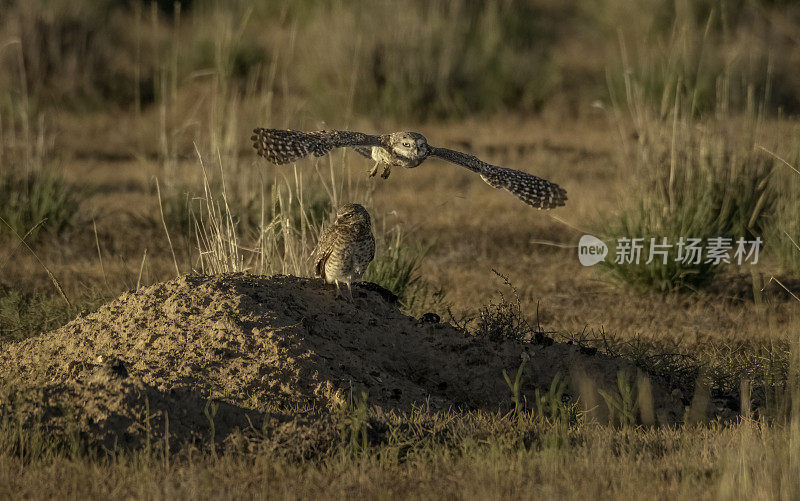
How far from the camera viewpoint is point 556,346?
21.7 feet

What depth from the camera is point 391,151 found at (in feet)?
19.3

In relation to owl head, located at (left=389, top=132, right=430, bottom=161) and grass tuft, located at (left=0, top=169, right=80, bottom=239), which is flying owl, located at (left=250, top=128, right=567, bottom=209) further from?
grass tuft, located at (left=0, top=169, right=80, bottom=239)

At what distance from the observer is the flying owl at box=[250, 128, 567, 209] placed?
559cm

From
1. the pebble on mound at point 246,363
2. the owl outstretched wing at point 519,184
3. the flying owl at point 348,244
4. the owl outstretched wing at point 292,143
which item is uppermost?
the owl outstretched wing at point 292,143

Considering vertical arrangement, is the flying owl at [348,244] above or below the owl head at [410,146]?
below

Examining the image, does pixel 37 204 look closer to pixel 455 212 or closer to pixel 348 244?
pixel 455 212

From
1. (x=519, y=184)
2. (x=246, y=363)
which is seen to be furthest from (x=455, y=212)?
(x=246, y=363)

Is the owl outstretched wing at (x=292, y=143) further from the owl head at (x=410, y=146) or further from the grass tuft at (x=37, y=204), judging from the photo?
the grass tuft at (x=37, y=204)

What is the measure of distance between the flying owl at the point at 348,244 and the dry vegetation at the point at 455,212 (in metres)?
0.82

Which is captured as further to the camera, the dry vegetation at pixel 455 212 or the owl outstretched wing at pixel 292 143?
A: the owl outstretched wing at pixel 292 143

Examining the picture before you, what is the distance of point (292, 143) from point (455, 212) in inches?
251

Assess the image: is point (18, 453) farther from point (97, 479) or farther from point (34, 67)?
point (34, 67)

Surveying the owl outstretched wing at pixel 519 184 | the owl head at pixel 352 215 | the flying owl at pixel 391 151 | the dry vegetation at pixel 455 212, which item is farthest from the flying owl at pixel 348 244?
the dry vegetation at pixel 455 212

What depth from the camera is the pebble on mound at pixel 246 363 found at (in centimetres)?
528
